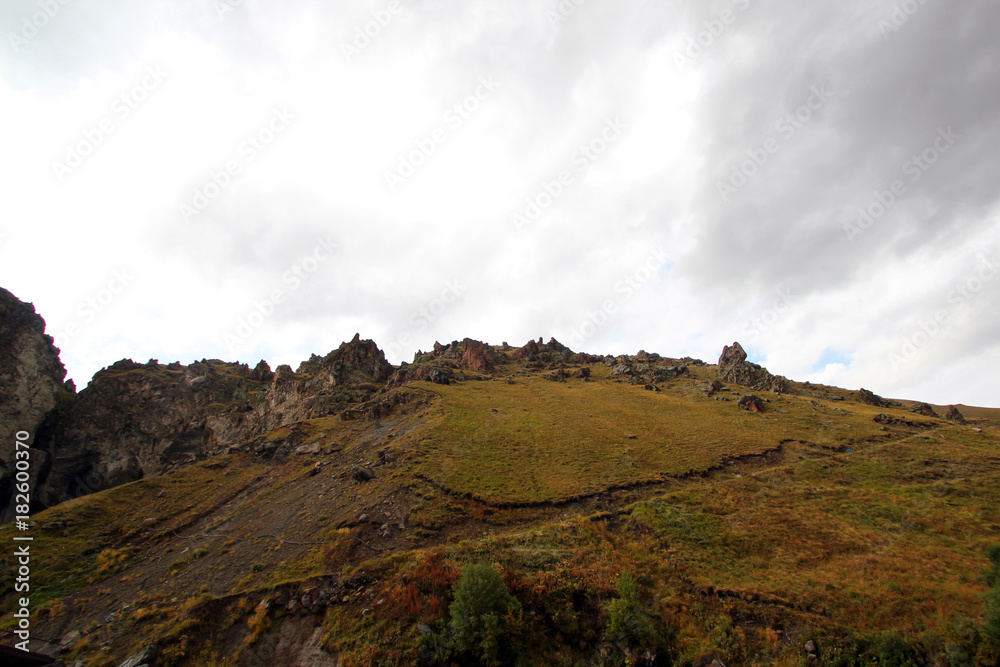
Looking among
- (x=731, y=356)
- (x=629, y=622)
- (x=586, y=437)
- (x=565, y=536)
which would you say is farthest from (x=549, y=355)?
(x=629, y=622)

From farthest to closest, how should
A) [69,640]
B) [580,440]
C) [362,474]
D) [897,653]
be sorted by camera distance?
[580,440], [362,474], [69,640], [897,653]

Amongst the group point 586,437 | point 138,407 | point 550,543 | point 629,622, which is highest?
point 138,407

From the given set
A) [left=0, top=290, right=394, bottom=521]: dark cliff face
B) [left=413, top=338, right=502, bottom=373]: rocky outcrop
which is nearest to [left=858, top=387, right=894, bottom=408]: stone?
[left=413, top=338, right=502, bottom=373]: rocky outcrop

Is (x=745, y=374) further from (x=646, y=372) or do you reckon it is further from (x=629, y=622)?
Result: (x=629, y=622)

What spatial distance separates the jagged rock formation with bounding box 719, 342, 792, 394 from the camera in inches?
2970

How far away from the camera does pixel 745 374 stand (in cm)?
7944

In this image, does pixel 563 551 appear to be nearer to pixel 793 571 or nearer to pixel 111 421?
pixel 793 571

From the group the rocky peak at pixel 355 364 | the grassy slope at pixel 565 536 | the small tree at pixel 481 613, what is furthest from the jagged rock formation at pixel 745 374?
the rocky peak at pixel 355 364

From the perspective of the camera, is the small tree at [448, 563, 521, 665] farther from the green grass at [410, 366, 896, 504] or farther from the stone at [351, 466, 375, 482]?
the stone at [351, 466, 375, 482]

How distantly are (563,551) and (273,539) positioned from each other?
2428 centimetres

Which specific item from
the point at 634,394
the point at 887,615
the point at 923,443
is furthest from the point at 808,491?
the point at 634,394

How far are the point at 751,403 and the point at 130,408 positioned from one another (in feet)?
414

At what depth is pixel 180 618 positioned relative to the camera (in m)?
21.6

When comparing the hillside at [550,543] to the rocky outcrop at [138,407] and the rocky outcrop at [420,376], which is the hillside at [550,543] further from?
the rocky outcrop at [138,407]
